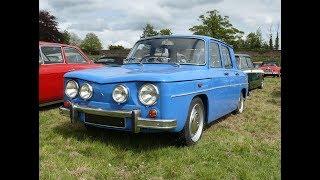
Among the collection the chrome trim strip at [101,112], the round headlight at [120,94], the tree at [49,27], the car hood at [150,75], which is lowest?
the chrome trim strip at [101,112]

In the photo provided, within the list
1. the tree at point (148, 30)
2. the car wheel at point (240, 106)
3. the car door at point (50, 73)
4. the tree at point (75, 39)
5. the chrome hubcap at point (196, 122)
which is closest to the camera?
the chrome hubcap at point (196, 122)

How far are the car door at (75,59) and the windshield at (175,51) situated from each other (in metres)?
3.06

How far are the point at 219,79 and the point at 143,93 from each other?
1.92m

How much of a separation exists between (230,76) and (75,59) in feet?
13.1

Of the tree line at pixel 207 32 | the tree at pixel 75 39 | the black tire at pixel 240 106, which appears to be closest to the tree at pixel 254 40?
the tree line at pixel 207 32

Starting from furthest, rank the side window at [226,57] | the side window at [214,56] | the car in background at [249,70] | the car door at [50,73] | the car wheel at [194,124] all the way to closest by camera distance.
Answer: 1. the car in background at [249,70]
2. the car door at [50,73]
3. the side window at [226,57]
4. the side window at [214,56]
5. the car wheel at [194,124]

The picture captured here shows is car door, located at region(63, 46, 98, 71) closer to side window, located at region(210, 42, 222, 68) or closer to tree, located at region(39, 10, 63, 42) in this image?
side window, located at region(210, 42, 222, 68)

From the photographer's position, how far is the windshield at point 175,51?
5719 millimetres

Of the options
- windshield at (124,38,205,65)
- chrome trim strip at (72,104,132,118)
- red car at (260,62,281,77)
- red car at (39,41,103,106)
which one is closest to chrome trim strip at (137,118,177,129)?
chrome trim strip at (72,104,132,118)

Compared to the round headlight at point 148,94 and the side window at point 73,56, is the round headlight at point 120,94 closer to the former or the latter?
the round headlight at point 148,94

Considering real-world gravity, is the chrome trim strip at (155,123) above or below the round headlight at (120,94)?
Answer: below

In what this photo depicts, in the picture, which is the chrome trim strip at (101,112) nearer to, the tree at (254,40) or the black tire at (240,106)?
the black tire at (240,106)

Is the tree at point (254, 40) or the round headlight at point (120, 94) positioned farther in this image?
the tree at point (254, 40)
